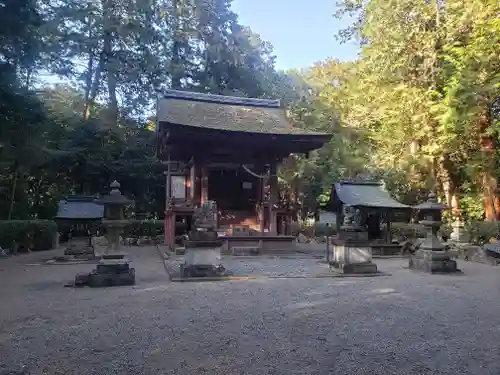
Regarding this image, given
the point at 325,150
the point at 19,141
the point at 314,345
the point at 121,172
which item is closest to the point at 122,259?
the point at 314,345

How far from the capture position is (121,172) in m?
22.2

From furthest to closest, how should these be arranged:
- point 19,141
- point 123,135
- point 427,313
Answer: point 123,135
point 19,141
point 427,313

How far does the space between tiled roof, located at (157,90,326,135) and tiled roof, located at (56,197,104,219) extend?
3548 mm

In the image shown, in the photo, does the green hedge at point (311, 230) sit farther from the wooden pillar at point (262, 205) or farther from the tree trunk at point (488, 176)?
the tree trunk at point (488, 176)

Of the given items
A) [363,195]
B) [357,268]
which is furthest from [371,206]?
[357,268]

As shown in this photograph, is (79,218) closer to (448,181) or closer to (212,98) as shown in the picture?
(212,98)

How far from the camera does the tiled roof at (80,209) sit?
37.8 feet

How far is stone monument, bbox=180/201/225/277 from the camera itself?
8562 millimetres

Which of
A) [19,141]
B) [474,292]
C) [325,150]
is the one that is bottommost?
[474,292]

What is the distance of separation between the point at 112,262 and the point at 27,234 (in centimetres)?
899

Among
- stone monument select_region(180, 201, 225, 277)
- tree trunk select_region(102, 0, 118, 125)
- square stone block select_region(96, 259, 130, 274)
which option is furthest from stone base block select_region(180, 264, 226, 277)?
tree trunk select_region(102, 0, 118, 125)

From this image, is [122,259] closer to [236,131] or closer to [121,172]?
[236,131]

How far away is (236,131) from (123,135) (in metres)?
12.2

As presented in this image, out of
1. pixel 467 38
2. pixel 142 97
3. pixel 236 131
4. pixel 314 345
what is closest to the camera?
pixel 314 345
